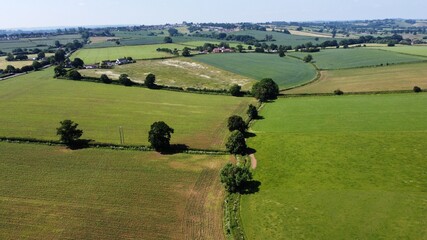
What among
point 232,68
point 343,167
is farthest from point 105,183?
point 232,68

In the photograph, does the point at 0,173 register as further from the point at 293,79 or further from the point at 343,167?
the point at 293,79

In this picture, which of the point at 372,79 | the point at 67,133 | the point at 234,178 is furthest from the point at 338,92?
the point at 67,133

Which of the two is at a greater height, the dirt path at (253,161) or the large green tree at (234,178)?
the large green tree at (234,178)

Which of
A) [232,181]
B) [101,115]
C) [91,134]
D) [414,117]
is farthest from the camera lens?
[101,115]

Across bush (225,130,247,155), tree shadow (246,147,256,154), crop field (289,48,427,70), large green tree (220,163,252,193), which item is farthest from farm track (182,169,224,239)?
crop field (289,48,427,70)

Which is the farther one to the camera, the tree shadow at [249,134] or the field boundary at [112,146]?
the tree shadow at [249,134]

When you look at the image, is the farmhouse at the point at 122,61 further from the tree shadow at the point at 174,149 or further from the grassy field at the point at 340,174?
the tree shadow at the point at 174,149

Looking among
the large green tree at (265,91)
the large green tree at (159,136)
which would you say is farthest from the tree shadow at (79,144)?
the large green tree at (265,91)
